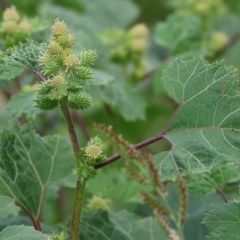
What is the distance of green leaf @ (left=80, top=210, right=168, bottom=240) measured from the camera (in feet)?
2.31

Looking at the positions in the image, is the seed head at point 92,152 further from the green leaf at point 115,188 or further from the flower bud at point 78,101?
the green leaf at point 115,188

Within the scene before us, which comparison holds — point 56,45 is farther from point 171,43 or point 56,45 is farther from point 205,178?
point 171,43

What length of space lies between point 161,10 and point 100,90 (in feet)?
2.91

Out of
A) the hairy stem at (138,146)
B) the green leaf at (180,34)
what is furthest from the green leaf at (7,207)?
the green leaf at (180,34)

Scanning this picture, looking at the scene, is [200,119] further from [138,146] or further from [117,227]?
[117,227]

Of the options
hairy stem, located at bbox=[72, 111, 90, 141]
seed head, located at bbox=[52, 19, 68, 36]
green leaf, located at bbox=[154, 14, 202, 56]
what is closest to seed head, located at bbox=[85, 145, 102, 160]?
seed head, located at bbox=[52, 19, 68, 36]

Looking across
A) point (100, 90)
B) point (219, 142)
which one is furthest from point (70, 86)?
point (100, 90)

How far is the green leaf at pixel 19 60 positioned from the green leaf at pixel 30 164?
100mm

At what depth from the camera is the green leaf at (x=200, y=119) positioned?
1.94ft

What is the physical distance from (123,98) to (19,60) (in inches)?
18.8

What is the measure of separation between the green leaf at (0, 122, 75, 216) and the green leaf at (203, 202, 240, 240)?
180 mm

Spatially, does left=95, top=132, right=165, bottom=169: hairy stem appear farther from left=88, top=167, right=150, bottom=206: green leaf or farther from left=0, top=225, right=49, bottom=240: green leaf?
left=88, top=167, right=150, bottom=206: green leaf

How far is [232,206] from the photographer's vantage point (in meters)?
0.65

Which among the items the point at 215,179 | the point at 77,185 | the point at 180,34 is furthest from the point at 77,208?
the point at 180,34
